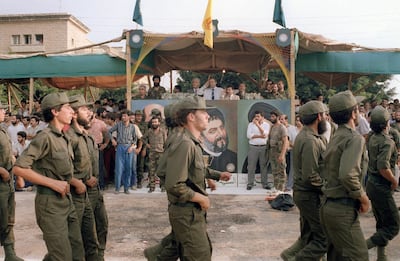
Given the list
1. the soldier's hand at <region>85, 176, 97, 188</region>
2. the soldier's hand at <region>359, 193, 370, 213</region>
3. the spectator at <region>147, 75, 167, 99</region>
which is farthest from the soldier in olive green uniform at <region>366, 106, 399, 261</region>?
the spectator at <region>147, 75, 167, 99</region>

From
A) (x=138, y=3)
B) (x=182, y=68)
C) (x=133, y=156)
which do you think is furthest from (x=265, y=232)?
(x=182, y=68)

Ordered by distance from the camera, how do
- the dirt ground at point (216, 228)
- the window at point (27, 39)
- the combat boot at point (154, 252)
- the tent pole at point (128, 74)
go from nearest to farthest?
the combat boot at point (154, 252) < the dirt ground at point (216, 228) < the tent pole at point (128, 74) < the window at point (27, 39)

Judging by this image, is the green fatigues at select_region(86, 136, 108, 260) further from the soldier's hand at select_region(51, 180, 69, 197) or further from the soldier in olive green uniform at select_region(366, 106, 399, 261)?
the soldier in olive green uniform at select_region(366, 106, 399, 261)

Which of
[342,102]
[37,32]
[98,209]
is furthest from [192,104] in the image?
[37,32]

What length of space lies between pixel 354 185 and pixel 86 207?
275 centimetres

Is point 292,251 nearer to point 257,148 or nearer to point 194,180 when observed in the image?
point 194,180

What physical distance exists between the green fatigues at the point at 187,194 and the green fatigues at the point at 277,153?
6785 mm

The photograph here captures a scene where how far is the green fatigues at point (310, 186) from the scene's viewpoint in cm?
485

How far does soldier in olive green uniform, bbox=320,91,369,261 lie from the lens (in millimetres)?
3869

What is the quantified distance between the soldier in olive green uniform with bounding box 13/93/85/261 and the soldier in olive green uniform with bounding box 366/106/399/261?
3261 millimetres

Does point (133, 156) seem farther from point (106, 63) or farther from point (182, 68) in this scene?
point (182, 68)

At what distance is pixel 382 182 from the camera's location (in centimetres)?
542

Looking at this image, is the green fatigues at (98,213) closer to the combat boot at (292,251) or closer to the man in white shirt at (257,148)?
the combat boot at (292,251)

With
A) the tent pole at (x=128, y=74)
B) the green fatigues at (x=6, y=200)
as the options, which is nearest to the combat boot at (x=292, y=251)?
the green fatigues at (x=6, y=200)
